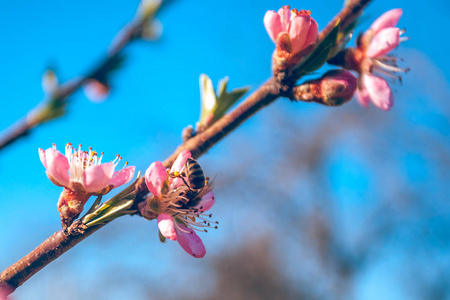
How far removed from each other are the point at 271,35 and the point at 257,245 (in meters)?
6.73

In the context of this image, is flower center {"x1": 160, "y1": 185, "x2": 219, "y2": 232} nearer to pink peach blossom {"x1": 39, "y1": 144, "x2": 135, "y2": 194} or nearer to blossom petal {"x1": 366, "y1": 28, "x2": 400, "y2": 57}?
pink peach blossom {"x1": 39, "y1": 144, "x2": 135, "y2": 194}

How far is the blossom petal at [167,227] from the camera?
56 centimetres

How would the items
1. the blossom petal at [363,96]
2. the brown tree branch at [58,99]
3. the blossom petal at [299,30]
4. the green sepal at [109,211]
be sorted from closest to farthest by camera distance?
the brown tree branch at [58,99] → the green sepal at [109,211] → the blossom petal at [299,30] → the blossom petal at [363,96]

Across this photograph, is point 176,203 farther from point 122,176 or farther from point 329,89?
point 329,89

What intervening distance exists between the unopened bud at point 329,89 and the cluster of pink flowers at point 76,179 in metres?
0.29

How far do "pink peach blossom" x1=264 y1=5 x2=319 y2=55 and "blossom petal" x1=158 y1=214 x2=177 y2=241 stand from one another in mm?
319

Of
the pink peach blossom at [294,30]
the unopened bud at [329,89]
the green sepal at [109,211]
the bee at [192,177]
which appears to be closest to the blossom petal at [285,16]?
the pink peach blossom at [294,30]

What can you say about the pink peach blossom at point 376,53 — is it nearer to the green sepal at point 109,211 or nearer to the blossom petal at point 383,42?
the blossom petal at point 383,42

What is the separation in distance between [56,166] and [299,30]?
1.35 ft

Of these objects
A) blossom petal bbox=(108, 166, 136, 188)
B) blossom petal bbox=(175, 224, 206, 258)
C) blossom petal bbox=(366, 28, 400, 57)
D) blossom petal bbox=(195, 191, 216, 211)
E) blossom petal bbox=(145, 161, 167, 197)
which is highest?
blossom petal bbox=(108, 166, 136, 188)

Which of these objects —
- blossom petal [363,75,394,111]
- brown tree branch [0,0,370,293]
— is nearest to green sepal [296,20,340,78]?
brown tree branch [0,0,370,293]

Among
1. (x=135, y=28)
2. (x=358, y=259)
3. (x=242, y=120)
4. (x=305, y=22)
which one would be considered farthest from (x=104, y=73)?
(x=358, y=259)

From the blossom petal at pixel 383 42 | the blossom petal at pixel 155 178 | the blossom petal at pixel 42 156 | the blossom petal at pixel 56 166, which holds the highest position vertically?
the blossom petal at pixel 42 156

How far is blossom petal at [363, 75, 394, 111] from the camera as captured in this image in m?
0.69
